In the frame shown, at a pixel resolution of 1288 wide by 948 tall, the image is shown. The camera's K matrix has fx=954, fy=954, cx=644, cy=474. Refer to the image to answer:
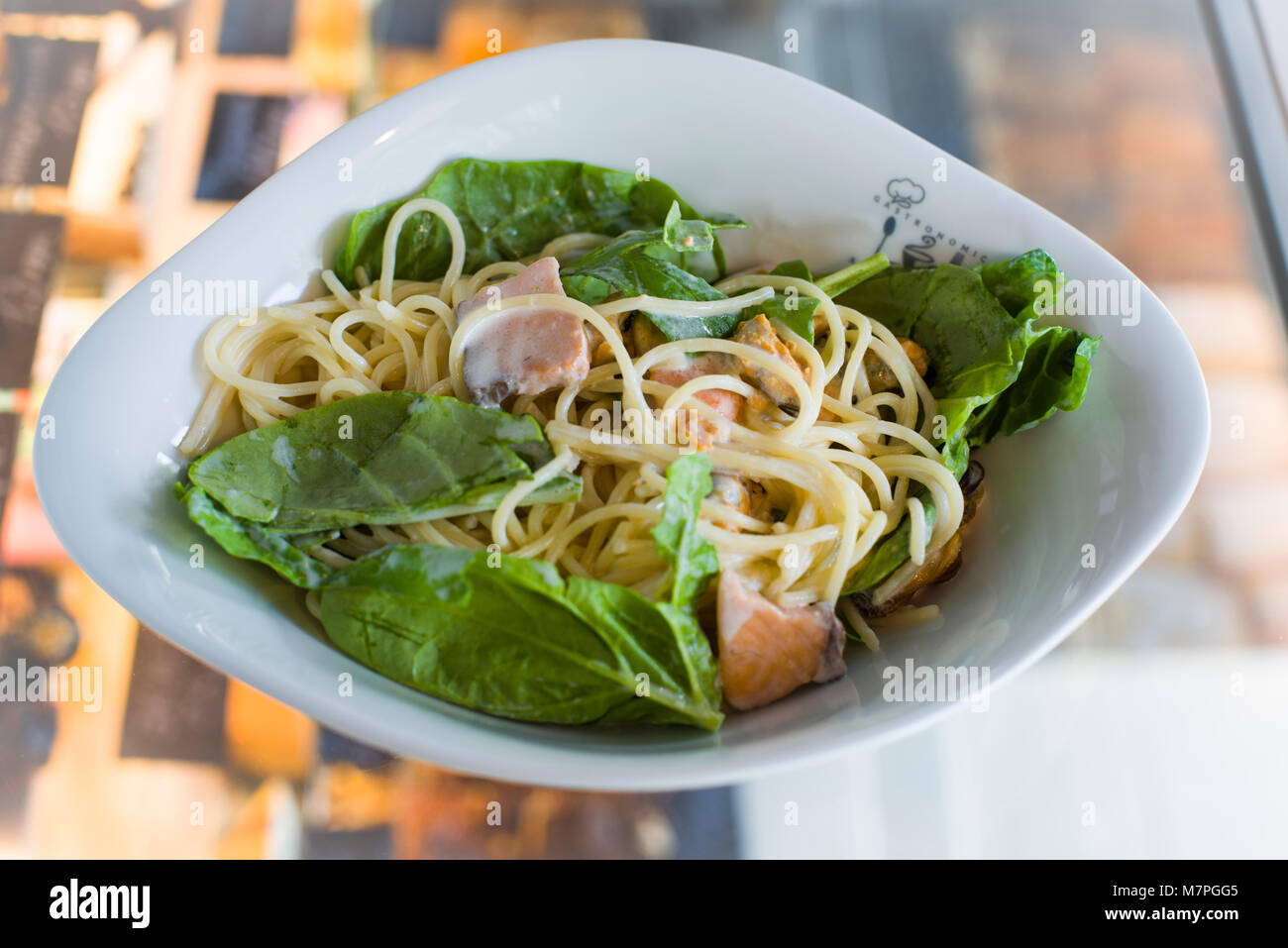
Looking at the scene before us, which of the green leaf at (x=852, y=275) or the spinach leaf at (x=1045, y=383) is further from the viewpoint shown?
the green leaf at (x=852, y=275)

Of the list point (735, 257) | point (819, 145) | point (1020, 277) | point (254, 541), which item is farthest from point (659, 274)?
point (254, 541)

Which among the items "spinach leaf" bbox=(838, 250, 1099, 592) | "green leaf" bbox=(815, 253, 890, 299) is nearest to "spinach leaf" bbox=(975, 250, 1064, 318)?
"spinach leaf" bbox=(838, 250, 1099, 592)

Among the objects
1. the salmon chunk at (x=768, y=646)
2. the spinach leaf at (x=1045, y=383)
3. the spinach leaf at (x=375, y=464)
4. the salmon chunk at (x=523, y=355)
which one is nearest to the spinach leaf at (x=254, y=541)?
the spinach leaf at (x=375, y=464)

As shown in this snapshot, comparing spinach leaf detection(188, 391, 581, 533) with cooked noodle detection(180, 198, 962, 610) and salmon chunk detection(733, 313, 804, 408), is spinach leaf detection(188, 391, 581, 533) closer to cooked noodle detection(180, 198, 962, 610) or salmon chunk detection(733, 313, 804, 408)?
cooked noodle detection(180, 198, 962, 610)

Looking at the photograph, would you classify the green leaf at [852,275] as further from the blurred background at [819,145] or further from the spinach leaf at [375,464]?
the blurred background at [819,145]

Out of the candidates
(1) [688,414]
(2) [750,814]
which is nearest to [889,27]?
(1) [688,414]
